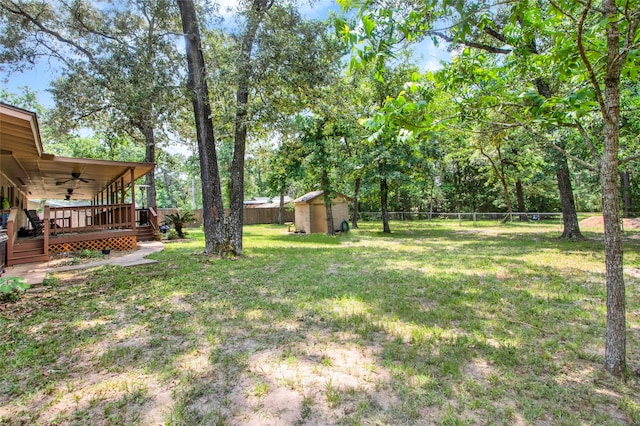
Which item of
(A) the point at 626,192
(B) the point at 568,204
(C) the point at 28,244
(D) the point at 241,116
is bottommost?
(C) the point at 28,244

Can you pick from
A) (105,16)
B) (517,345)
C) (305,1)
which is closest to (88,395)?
(517,345)

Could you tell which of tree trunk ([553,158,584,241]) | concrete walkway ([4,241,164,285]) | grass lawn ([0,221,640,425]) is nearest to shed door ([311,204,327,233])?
concrete walkway ([4,241,164,285])

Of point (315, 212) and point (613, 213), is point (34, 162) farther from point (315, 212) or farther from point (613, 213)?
point (613, 213)

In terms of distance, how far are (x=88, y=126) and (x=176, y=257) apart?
8.76m

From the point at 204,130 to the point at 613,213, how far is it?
25.7 feet

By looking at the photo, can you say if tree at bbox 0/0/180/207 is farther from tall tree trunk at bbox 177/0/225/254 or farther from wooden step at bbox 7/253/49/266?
wooden step at bbox 7/253/49/266

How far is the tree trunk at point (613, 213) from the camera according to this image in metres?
2.31

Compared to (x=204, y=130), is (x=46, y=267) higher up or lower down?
lower down

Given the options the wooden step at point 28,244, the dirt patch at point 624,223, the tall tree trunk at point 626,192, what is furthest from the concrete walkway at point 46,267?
the tall tree trunk at point 626,192

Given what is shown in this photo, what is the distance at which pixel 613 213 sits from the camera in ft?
7.70

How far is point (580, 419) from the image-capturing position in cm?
190

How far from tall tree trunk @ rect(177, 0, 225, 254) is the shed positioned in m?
8.17

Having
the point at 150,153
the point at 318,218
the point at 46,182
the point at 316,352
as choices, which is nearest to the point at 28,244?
the point at 46,182

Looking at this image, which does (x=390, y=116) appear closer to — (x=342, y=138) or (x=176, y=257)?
(x=176, y=257)
